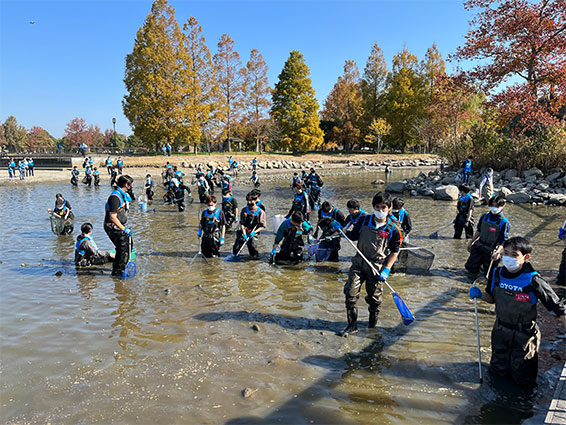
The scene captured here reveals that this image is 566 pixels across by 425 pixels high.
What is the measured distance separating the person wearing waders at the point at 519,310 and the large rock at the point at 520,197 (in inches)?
678

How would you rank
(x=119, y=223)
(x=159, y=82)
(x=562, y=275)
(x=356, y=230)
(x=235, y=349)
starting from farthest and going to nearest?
(x=159, y=82) → (x=119, y=223) → (x=562, y=275) → (x=356, y=230) → (x=235, y=349)

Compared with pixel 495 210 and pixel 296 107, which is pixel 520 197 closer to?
pixel 495 210

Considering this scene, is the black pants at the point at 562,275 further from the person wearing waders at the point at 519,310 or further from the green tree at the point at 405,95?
the green tree at the point at 405,95

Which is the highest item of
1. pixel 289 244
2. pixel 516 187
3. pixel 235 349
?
pixel 516 187

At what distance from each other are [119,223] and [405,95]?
55.5m

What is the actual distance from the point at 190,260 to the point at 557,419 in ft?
26.4

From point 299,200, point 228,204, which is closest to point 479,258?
point 299,200

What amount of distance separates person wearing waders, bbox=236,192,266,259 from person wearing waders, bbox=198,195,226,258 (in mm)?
499

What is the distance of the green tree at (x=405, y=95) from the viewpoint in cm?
5541

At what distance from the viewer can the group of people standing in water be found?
4.04 m

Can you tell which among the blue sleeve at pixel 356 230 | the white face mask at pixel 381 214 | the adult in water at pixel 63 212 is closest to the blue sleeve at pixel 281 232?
the blue sleeve at pixel 356 230

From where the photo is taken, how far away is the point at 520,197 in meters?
18.7

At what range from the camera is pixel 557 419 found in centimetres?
315

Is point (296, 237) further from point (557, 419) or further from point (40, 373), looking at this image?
point (557, 419)
